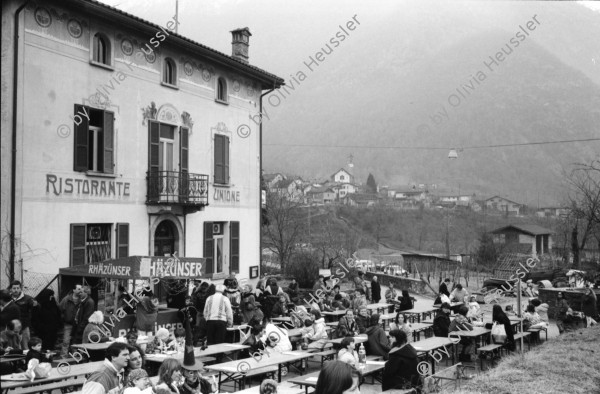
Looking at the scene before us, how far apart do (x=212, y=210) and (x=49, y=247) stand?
7351mm

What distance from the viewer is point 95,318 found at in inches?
464

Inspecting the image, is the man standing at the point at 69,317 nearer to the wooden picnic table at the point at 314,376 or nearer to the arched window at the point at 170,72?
the wooden picnic table at the point at 314,376

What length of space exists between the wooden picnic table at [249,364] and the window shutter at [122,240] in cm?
762

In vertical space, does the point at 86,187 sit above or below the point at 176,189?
below

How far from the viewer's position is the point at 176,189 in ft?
64.4

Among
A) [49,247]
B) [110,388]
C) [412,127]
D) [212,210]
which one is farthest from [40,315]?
[412,127]

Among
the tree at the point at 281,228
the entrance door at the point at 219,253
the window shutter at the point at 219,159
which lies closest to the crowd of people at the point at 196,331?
the entrance door at the point at 219,253

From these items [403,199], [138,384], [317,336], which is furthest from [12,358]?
[403,199]

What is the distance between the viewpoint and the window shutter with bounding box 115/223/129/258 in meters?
17.8

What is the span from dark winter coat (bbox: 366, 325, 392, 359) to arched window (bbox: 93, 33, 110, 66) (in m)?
11.0

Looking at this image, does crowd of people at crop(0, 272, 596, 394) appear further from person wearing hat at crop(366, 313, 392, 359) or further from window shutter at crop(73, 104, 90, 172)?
window shutter at crop(73, 104, 90, 172)

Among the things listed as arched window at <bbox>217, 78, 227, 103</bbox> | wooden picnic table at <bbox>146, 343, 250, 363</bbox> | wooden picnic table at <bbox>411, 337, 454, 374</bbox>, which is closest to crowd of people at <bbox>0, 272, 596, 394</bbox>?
wooden picnic table at <bbox>146, 343, 250, 363</bbox>

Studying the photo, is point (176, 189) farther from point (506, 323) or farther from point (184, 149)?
point (506, 323)

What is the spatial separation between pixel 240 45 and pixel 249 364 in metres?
17.4
